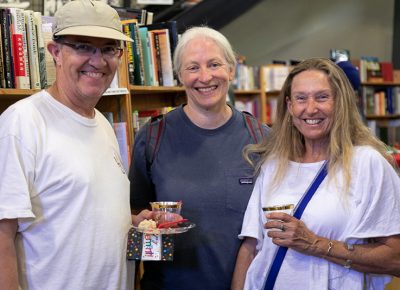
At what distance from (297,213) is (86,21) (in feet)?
3.28

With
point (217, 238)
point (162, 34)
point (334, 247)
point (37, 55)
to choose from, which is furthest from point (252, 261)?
point (162, 34)

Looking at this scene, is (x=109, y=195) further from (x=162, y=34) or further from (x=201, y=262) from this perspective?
(x=162, y=34)

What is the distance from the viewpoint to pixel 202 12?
716 centimetres

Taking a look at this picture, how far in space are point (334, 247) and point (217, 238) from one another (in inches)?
19.9

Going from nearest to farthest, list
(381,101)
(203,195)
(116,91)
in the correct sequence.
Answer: (203,195), (116,91), (381,101)

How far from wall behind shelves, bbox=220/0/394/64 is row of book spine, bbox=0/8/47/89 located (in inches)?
249

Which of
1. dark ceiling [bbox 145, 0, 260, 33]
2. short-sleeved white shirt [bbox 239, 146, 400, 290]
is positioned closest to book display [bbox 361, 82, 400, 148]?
dark ceiling [bbox 145, 0, 260, 33]

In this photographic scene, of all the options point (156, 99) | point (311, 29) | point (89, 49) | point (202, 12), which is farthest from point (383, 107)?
point (89, 49)

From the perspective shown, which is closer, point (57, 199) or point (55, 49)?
point (57, 199)

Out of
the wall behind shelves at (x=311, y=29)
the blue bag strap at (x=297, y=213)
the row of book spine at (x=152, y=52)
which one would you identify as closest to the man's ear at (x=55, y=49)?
the blue bag strap at (x=297, y=213)

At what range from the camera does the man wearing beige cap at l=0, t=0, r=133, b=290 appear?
1.58 metres

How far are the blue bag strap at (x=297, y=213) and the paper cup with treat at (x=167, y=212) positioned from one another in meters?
0.40

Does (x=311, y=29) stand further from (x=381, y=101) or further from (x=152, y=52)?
(x=152, y=52)

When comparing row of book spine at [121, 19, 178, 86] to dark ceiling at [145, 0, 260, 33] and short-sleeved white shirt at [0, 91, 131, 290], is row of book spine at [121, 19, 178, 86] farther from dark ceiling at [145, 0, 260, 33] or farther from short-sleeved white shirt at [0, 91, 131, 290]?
dark ceiling at [145, 0, 260, 33]
